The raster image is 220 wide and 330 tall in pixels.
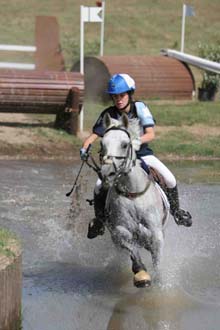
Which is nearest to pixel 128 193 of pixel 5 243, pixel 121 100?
pixel 121 100

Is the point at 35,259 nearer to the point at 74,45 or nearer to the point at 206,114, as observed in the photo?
the point at 206,114

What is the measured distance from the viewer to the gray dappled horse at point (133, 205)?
7.48 m

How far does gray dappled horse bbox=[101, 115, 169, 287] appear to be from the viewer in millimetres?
7484

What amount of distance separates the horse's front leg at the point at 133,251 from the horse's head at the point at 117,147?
2.16ft

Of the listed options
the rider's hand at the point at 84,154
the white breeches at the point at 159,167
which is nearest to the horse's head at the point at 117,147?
the rider's hand at the point at 84,154

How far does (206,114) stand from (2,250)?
40.4 ft

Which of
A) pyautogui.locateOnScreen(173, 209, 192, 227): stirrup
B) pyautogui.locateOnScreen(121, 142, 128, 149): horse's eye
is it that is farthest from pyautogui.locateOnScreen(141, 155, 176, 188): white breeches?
pyautogui.locateOnScreen(121, 142, 128, 149): horse's eye

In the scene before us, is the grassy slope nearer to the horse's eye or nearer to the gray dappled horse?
the gray dappled horse

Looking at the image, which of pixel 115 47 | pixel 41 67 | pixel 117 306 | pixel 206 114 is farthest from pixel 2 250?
pixel 115 47

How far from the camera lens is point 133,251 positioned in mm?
8023

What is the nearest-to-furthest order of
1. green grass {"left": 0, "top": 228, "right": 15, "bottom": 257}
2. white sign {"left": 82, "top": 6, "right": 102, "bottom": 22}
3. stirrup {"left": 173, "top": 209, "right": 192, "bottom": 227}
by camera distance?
1. green grass {"left": 0, "top": 228, "right": 15, "bottom": 257}
2. stirrup {"left": 173, "top": 209, "right": 192, "bottom": 227}
3. white sign {"left": 82, "top": 6, "right": 102, "bottom": 22}

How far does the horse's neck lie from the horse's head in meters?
0.14

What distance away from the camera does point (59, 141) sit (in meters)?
15.9

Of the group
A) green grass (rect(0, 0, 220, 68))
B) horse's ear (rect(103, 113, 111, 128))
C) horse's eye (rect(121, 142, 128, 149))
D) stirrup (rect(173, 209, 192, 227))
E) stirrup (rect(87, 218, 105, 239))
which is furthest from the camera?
green grass (rect(0, 0, 220, 68))
